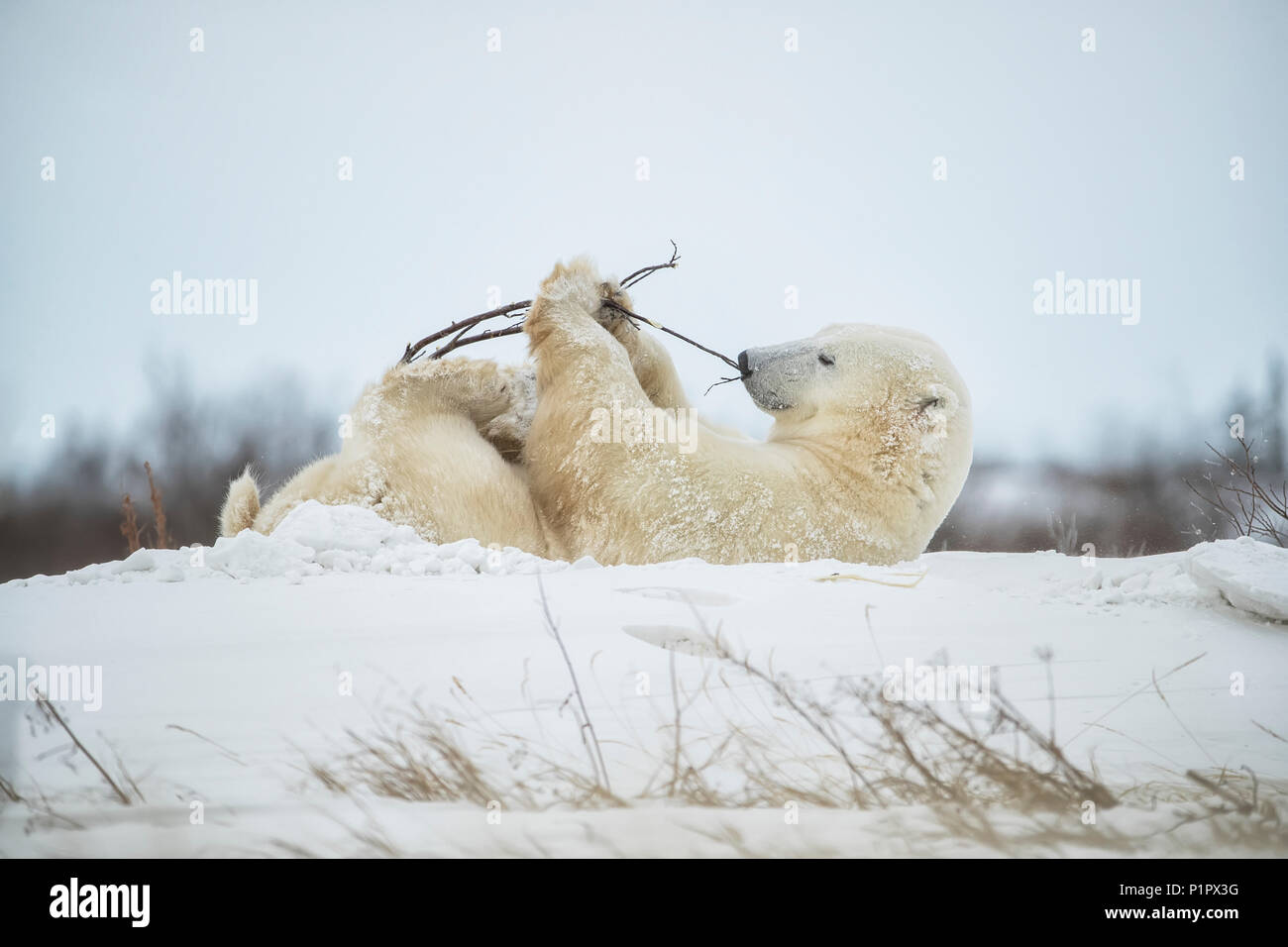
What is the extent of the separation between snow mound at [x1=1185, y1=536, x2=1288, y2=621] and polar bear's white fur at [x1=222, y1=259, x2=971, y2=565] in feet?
4.39

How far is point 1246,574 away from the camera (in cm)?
210

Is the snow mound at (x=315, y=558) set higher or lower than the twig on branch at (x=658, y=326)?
lower

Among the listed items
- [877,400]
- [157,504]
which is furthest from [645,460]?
[157,504]

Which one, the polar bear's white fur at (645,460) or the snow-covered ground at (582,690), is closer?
the snow-covered ground at (582,690)

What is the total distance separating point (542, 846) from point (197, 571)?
155cm

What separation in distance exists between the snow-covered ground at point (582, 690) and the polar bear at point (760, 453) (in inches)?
37.3

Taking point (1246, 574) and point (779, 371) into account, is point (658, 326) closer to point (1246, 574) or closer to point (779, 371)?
point (779, 371)

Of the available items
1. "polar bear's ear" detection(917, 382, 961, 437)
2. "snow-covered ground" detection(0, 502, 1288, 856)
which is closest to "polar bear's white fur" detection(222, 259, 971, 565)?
"polar bear's ear" detection(917, 382, 961, 437)

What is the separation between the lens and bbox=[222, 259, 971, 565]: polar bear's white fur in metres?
3.36

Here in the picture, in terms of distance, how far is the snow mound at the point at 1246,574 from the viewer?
2.02 metres

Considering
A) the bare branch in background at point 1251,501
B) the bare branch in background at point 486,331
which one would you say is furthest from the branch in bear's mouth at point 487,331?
the bare branch in background at point 1251,501

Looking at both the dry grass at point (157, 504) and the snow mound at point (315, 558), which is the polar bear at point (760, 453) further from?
the dry grass at point (157, 504)
